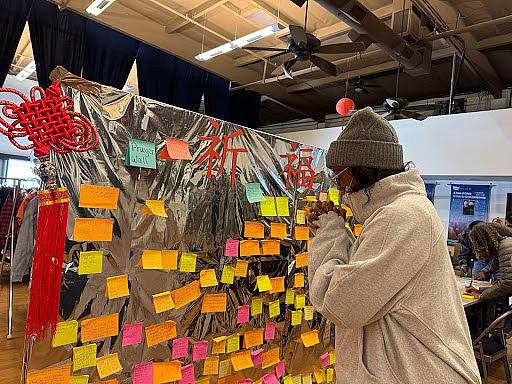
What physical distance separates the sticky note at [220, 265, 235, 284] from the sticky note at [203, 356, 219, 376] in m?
0.35

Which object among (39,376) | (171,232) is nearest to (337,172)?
(171,232)

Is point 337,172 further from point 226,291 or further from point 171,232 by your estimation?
point 226,291

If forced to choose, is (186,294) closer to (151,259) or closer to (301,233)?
(151,259)

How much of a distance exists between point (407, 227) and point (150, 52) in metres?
6.59

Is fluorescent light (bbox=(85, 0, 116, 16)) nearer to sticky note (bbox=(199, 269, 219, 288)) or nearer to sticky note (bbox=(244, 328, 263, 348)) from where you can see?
sticky note (bbox=(199, 269, 219, 288))

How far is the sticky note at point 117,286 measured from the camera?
4.83 feet

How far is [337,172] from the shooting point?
1217mm

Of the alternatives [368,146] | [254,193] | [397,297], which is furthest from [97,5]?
[397,297]

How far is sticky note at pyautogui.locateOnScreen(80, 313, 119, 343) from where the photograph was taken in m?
1.41

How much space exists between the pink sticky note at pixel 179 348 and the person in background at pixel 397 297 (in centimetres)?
83

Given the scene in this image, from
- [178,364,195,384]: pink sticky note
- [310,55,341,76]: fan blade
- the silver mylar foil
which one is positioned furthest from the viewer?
[310,55,341,76]: fan blade


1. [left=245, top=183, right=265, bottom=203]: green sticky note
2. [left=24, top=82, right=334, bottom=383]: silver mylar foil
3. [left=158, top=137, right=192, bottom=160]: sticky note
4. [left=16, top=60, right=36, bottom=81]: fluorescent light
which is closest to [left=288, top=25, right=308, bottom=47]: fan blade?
[left=24, top=82, right=334, bottom=383]: silver mylar foil

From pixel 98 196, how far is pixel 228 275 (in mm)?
762

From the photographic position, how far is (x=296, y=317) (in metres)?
2.35
